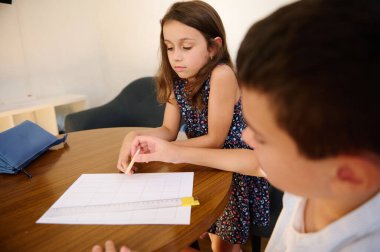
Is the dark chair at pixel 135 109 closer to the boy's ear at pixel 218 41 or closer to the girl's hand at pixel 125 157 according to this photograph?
the boy's ear at pixel 218 41

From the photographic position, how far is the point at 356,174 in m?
0.35

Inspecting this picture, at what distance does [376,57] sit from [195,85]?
0.79 m

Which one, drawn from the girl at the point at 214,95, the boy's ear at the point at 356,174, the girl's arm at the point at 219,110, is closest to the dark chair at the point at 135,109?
the girl at the point at 214,95

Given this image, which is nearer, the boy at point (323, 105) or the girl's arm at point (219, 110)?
the boy at point (323, 105)

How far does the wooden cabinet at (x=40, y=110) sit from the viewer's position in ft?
6.69

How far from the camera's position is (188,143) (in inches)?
36.6

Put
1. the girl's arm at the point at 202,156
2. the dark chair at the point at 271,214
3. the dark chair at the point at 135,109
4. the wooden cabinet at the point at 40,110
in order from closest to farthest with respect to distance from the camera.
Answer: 1. the girl's arm at the point at 202,156
2. the dark chair at the point at 271,214
3. the dark chair at the point at 135,109
4. the wooden cabinet at the point at 40,110

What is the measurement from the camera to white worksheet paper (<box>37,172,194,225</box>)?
0.56 metres

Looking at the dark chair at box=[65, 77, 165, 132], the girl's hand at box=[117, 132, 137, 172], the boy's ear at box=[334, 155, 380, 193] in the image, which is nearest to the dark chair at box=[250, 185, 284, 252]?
the girl's hand at box=[117, 132, 137, 172]

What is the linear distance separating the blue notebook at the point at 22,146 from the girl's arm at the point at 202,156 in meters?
0.32

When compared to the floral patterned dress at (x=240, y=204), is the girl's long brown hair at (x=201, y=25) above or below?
→ above

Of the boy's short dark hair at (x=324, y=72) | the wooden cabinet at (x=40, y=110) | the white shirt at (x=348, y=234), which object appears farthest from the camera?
the wooden cabinet at (x=40, y=110)

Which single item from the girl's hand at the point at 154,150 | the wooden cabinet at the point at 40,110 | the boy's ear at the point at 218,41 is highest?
the boy's ear at the point at 218,41

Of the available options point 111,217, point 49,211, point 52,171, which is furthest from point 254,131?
point 52,171
